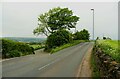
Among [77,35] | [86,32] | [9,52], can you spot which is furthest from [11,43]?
[86,32]

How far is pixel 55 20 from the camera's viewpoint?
271 ft

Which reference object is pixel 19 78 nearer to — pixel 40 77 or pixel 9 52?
pixel 40 77

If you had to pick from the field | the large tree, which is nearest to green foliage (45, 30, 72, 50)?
the large tree

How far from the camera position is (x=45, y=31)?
8394 centimetres

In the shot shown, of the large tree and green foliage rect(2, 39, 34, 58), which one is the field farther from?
the large tree

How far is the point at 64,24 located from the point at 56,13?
13.5 feet

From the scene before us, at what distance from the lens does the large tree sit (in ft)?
273

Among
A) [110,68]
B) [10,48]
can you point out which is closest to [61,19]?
[10,48]

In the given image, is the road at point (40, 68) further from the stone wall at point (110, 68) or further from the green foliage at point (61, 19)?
the green foliage at point (61, 19)

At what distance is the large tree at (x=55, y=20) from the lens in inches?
3270

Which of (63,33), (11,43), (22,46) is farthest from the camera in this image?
(63,33)

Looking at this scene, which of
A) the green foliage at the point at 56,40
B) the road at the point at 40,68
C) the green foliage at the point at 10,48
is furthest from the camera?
the green foliage at the point at 56,40

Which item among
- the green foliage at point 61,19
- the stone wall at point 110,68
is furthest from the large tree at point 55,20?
the stone wall at point 110,68

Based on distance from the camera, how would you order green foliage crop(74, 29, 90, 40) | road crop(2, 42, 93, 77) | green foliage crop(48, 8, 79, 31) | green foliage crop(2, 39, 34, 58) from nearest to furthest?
1. road crop(2, 42, 93, 77)
2. green foliage crop(2, 39, 34, 58)
3. green foliage crop(48, 8, 79, 31)
4. green foliage crop(74, 29, 90, 40)
